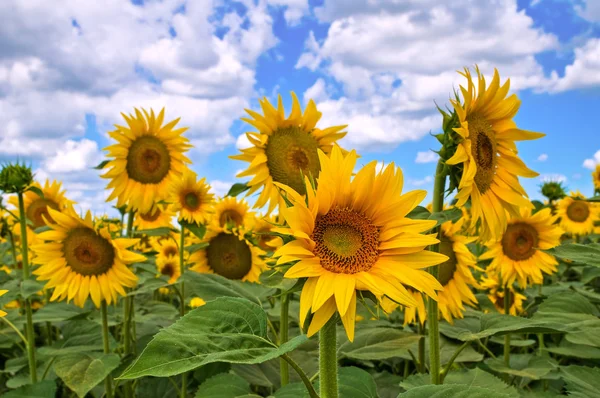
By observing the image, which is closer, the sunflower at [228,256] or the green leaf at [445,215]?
the green leaf at [445,215]

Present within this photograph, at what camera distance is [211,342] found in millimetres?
1452

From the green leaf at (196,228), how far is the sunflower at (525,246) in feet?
7.00

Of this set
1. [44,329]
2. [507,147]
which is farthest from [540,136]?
[44,329]

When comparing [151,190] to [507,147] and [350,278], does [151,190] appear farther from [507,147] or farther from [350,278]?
[350,278]

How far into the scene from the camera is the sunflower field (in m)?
1.58

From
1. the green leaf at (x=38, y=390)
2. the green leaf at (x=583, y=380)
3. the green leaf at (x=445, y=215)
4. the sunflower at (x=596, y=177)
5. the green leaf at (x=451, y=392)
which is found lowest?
the green leaf at (x=38, y=390)

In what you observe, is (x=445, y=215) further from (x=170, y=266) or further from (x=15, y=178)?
(x=170, y=266)

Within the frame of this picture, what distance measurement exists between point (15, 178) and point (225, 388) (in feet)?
7.54

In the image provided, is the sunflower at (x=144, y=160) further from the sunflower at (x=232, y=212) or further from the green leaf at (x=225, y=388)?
the green leaf at (x=225, y=388)

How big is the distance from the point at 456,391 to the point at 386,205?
575mm

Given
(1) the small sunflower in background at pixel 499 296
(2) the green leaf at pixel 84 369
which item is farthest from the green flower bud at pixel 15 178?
(1) the small sunflower in background at pixel 499 296

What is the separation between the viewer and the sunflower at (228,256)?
4.68 meters

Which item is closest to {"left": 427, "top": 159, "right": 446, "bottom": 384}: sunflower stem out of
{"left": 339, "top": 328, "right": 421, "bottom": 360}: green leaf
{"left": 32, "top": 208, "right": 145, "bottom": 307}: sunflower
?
{"left": 339, "top": 328, "right": 421, "bottom": 360}: green leaf

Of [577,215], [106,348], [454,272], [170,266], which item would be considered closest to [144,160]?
[170,266]
